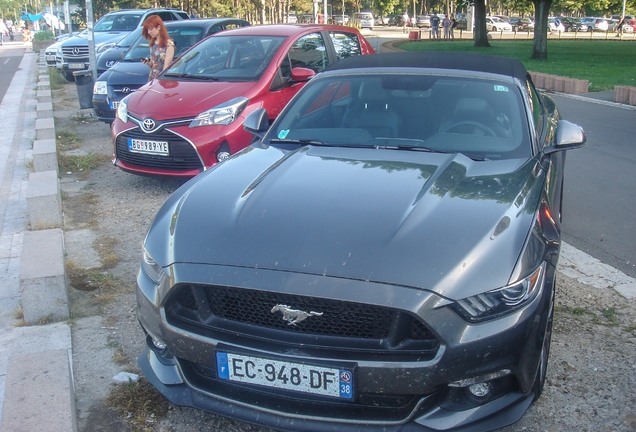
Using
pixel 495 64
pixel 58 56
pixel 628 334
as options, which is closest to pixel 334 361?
pixel 628 334

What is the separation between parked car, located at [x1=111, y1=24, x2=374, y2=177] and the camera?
22.6 ft

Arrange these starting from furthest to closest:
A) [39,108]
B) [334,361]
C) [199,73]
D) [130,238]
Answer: [39,108]
[199,73]
[130,238]
[334,361]

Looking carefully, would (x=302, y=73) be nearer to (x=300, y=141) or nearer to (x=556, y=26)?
(x=300, y=141)

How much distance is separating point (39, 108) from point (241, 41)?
568 centimetres

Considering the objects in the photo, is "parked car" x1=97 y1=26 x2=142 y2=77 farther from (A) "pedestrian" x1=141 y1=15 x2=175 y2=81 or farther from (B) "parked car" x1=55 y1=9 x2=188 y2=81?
(A) "pedestrian" x1=141 y1=15 x2=175 y2=81

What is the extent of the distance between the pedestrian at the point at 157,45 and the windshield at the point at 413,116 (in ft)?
18.5

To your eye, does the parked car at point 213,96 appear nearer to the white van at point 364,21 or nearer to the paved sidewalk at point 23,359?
the paved sidewalk at point 23,359

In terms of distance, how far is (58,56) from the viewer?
765 inches

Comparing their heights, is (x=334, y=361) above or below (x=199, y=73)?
below

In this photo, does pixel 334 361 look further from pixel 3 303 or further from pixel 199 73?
pixel 199 73

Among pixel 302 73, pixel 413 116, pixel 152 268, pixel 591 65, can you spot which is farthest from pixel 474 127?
pixel 591 65

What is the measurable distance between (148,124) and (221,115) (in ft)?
2.46

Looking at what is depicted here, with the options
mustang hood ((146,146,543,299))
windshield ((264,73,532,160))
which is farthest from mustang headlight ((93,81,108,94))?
mustang hood ((146,146,543,299))

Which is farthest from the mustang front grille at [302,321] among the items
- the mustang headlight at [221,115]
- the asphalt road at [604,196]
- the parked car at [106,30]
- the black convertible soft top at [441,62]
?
the parked car at [106,30]
